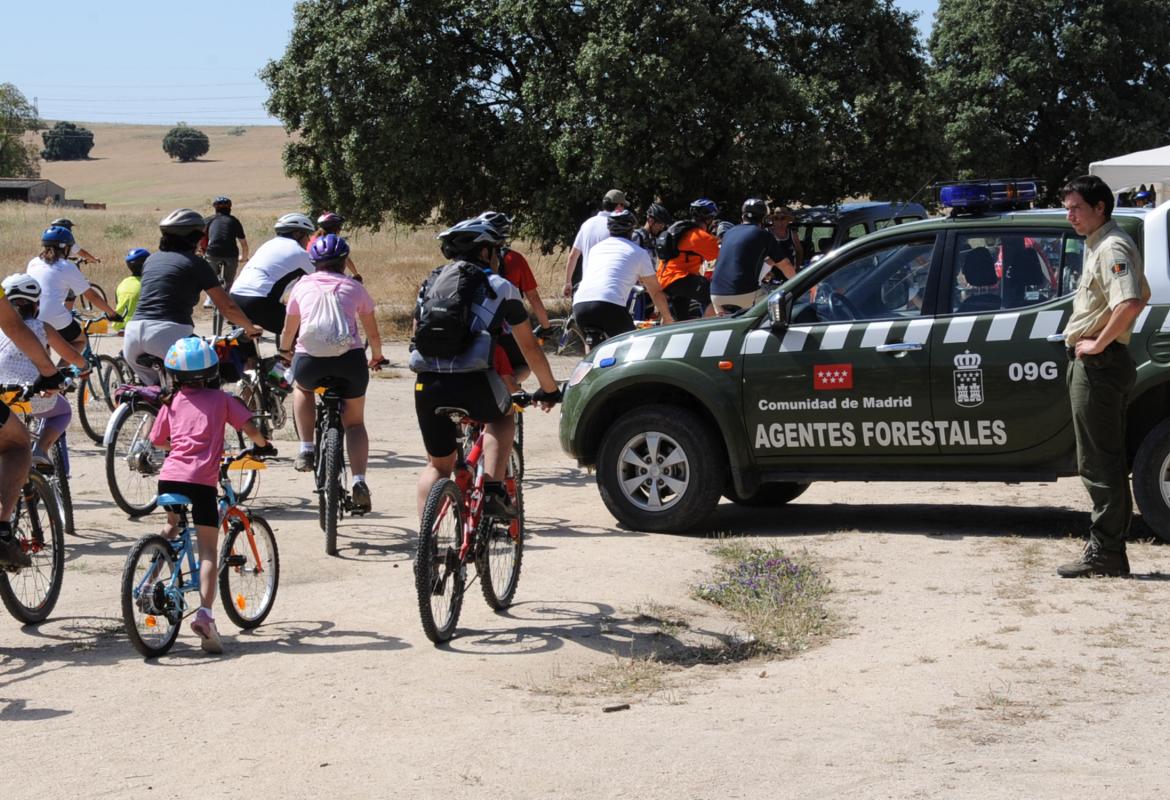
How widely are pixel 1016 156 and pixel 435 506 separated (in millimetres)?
42723

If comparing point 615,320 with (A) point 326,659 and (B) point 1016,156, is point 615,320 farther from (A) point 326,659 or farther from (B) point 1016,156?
(B) point 1016,156

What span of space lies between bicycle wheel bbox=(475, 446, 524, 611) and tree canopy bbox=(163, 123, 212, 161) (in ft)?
459

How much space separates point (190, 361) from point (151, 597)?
40.2 inches

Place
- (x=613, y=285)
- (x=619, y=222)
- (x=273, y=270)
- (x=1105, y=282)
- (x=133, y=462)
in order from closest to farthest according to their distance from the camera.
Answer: (x=1105, y=282), (x=133, y=462), (x=273, y=270), (x=613, y=285), (x=619, y=222)

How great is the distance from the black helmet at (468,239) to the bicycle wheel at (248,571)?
1.53 metres

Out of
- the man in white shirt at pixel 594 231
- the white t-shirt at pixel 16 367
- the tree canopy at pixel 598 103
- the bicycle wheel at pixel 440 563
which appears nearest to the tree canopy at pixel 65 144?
the tree canopy at pixel 598 103

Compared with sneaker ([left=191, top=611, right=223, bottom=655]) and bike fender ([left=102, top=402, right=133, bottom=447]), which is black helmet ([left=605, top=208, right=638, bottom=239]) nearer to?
bike fender ([left=102, top=402, right=133, bottom=447])

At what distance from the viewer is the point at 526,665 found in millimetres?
6453

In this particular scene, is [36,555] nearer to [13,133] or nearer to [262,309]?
[262,309]

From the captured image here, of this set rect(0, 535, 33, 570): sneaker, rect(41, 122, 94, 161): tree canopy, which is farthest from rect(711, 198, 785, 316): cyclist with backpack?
rect(41, 122, 94, 161): tree canopy

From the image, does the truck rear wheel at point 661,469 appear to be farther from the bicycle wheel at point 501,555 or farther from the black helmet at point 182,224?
the black helmet at point 182,224

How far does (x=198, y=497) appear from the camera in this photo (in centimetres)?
655

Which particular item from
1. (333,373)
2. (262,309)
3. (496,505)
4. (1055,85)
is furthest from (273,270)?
(1055,85)

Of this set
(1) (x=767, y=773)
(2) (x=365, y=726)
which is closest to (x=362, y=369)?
(2) (x=365, y=726)
